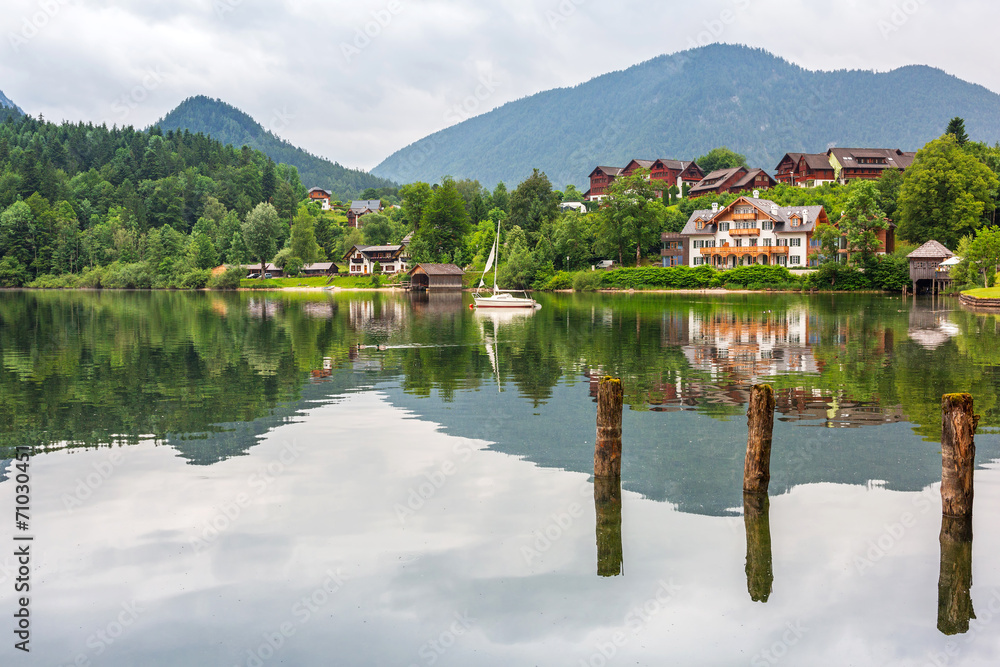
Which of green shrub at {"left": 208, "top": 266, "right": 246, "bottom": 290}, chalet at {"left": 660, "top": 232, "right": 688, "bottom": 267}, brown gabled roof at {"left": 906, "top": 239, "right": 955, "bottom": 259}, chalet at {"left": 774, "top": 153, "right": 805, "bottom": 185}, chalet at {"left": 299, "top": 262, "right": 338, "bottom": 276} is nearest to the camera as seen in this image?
brown gabled roof at {"left": 906, "top": 239, "right": 955, "bottom": 259}

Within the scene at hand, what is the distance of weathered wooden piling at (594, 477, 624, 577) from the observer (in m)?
12.9

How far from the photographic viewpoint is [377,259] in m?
180

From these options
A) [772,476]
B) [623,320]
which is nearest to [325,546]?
[772,476]

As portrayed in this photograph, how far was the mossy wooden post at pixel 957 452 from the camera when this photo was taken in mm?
12688

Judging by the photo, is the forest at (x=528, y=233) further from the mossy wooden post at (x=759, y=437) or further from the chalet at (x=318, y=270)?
the mossy wooden post at (x=759, y=437)

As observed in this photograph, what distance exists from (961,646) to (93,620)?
1143cm

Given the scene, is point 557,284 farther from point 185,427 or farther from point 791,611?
point 791,611

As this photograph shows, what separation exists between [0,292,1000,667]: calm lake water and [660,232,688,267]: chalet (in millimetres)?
101961

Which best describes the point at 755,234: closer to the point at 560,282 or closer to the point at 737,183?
the point at 560,282

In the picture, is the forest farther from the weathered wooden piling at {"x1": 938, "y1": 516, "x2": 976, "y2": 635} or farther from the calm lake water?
the weathered wooden piling at {"x1": 938, "y1": 516, "x2": 976, "y2": 635}

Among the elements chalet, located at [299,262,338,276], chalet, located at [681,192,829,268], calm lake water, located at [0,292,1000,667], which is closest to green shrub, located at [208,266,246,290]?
chalet, located at [299,262,338,276]

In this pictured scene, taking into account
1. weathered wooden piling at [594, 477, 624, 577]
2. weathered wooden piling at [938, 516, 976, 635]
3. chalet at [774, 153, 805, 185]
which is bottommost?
weathered wooden piling at [938, 516, 976, 635]

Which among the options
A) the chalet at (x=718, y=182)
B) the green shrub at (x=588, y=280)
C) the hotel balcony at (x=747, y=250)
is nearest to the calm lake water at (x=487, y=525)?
the hotel balcony at (x=747, y=250)

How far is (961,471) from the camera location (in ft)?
43.2
